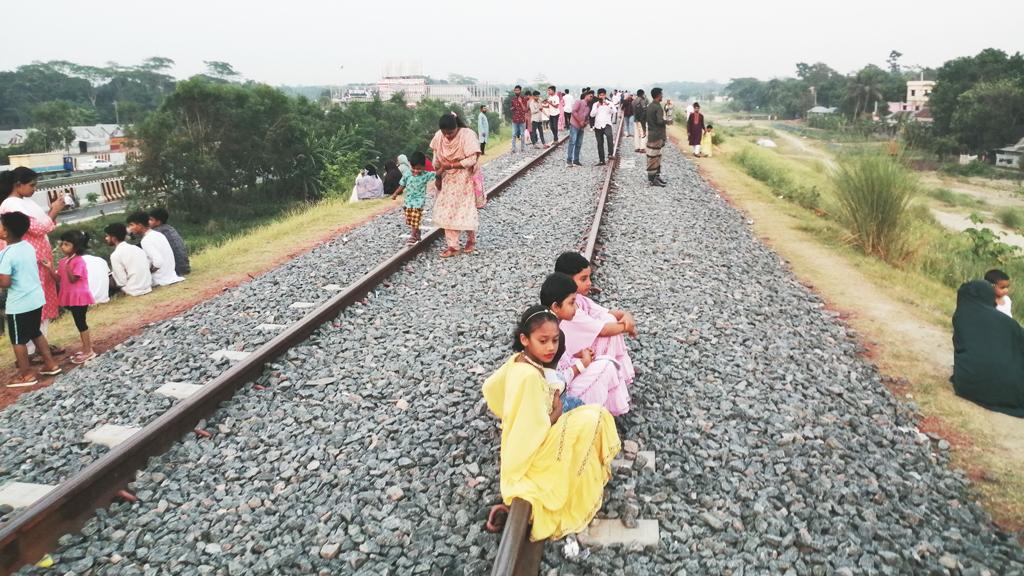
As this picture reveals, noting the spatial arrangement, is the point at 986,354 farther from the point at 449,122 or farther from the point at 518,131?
the point at 518,131

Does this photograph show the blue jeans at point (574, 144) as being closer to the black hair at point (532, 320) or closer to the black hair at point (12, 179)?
the black hair at point (12, 179)

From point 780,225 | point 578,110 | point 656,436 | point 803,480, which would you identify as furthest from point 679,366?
point 578,110

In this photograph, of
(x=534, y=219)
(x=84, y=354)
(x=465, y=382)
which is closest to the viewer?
(x=465, y=382)

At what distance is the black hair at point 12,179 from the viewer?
18.8ft

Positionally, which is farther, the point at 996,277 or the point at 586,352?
the point at 996,277

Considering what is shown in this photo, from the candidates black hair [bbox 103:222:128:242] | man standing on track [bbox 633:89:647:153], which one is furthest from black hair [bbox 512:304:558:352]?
man standing on track [bbox 633:89:647:153]

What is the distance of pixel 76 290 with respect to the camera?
564cm

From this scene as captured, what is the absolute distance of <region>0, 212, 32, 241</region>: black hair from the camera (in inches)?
196

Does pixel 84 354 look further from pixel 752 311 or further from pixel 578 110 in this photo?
pixel 578 110

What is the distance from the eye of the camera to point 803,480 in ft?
10.9

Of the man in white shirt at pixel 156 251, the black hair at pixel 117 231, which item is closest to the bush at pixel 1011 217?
the man in white shirt at pixel 156 251

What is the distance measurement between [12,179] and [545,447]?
18.0ft

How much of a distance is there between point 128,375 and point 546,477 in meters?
3.41

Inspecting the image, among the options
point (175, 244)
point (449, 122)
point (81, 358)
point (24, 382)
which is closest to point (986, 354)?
point (449, 122)
